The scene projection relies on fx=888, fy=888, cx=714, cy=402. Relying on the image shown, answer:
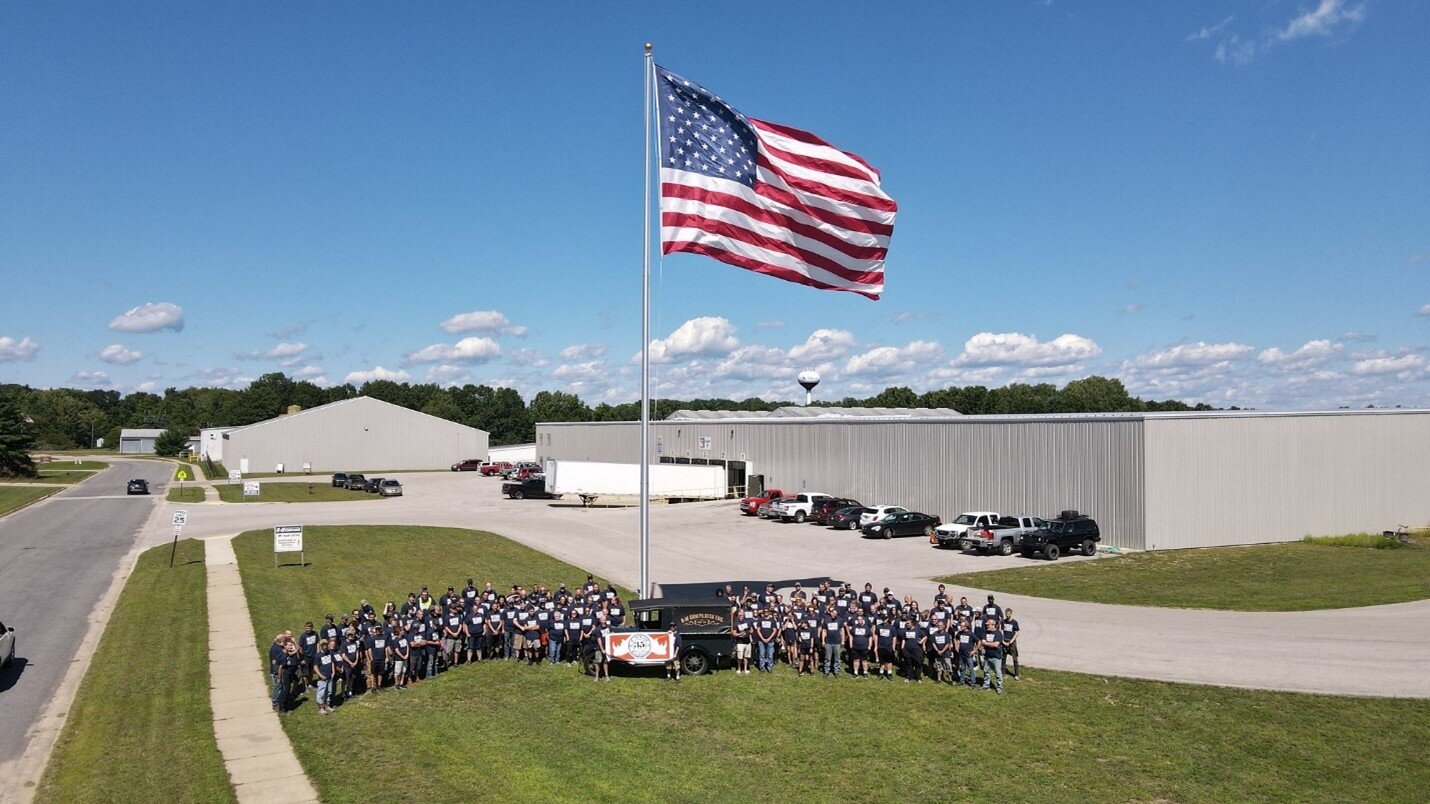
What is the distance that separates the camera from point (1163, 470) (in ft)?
120

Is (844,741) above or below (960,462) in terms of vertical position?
below

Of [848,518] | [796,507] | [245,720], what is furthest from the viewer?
[796,507]

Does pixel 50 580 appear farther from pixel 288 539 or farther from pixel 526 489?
pixel 526 489

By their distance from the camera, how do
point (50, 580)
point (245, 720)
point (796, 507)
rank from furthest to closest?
point (796, 507)
point (50, 580)
point (245, 720)

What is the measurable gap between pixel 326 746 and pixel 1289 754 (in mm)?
15624

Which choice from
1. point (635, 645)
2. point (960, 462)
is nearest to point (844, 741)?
point (635, 645)

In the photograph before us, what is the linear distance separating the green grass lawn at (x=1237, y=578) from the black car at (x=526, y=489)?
1465 inches

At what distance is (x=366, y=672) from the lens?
17719 mm

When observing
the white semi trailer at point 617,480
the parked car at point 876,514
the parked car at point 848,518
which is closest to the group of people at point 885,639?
the parked car at point 876,514

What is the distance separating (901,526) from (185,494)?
1975 inches

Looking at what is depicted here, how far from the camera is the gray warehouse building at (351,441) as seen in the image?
91750 millimetres

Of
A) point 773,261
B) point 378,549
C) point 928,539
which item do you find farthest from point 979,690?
point 378,549

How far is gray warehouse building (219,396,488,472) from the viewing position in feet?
301

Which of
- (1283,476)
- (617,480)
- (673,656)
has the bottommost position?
(673,656)
